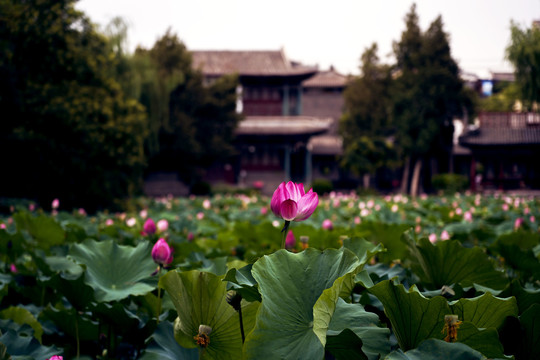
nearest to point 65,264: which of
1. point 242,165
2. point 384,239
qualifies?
point 384,239

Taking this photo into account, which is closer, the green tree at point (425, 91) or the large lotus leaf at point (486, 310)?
the large lotus leaf at point (486, 310)

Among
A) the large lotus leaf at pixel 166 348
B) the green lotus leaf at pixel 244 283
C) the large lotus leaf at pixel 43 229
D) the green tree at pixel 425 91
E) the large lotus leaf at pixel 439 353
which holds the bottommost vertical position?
the large lotus leaf at pixel 43 229

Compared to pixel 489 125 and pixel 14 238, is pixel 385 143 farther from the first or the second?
pixel 14 238

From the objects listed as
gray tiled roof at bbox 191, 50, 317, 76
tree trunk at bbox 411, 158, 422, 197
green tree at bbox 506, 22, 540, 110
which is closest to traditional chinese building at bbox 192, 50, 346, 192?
gray tiled roof at bbox 191, 50, 317, 76

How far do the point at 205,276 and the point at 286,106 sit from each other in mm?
20044

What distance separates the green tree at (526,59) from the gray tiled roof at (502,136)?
294 centimetres

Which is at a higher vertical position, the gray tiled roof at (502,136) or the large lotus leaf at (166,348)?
the gray tiled roof at (502,136)

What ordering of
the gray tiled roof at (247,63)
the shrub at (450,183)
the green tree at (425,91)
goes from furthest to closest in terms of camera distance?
the gray tiled roof at (247,63), the green tree at (425,91), the shrub at (450,183)

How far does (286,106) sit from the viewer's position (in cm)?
2045

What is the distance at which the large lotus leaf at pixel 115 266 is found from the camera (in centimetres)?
107

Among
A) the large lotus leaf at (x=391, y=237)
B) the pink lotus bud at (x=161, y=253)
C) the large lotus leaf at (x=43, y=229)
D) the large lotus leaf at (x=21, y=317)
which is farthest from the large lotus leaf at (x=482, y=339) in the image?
the large lotus leaf at (x=43, y=229)

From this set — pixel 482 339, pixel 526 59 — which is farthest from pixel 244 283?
pixel 526 59

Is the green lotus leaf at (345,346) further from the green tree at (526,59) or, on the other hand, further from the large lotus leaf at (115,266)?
the green tree at (526,59)

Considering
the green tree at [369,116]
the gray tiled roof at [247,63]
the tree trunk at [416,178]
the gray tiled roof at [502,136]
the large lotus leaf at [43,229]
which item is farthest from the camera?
the gray tiled roof at [247,63]
